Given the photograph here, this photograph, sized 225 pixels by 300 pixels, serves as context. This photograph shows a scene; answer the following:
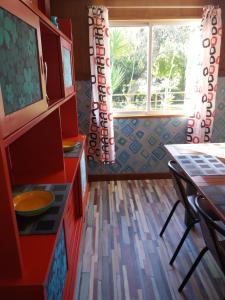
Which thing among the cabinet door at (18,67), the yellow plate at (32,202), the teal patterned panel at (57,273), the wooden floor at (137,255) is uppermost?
the cabinet door at (18,67)

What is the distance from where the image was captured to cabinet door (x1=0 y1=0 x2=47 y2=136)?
2.50ft

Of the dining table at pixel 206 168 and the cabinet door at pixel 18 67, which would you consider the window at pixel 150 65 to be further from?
the cabinet door at pixel 18 67

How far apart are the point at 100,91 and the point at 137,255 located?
5.96 ft

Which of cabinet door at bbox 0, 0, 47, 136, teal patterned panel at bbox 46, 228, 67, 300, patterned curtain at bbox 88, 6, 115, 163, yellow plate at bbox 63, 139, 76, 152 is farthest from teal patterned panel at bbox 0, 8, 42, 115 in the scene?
patterned curtain at bbox 88, 6, 115, 163

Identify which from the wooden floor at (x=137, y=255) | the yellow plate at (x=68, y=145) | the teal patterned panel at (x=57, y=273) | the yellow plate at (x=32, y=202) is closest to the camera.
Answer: the teal patterned panel at (x=57, y=273)

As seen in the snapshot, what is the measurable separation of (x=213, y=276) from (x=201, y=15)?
268 cm

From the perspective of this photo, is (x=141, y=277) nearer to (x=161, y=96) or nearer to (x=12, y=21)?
(x=12, y=21)

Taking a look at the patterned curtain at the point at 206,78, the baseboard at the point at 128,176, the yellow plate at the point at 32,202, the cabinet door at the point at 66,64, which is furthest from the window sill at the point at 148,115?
the yellow plate at the point at 32,202

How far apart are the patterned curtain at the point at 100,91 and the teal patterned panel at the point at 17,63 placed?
181 centimetres

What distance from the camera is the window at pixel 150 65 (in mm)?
3012

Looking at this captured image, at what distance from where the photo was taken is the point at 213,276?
1795 millimetres

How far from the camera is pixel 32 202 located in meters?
1.42

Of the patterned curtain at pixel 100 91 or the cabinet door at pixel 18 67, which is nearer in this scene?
the cabinet door at pixel 18 67

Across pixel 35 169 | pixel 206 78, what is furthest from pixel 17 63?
pixel 206 78
